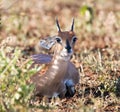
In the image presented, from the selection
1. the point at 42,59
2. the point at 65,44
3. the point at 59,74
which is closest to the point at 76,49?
the point at 42,59

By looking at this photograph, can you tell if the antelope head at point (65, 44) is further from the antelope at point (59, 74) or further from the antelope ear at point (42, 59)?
the antelope ear at point (42, 59)

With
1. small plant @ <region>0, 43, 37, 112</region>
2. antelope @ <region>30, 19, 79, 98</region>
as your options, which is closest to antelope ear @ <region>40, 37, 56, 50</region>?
antelope @ <region>30, 19, 79, 98</region>

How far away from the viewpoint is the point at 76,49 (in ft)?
31.0

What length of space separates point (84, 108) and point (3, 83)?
0.70 metres

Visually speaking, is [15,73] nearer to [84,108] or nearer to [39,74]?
[84,108]

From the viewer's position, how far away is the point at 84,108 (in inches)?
200

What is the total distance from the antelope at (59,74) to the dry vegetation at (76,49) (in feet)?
0.35

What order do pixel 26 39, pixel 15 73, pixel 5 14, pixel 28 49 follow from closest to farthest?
1. pixel 15 73
2. pixel 28 49
3. pixel 26 39
4. pixel 5 14

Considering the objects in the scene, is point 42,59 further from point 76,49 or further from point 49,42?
point 76,49

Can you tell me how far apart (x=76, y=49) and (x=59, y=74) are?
3517mm

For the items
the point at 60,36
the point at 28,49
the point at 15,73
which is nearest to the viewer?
the point at 15,73

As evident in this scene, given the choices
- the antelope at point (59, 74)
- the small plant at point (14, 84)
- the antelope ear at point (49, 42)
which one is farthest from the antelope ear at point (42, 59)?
the small plant at point (14, 84)

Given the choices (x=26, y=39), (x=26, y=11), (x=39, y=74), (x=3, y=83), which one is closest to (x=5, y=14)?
(x=26, y=11)

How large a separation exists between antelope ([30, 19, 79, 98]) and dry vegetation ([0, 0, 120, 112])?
11 centimetres
